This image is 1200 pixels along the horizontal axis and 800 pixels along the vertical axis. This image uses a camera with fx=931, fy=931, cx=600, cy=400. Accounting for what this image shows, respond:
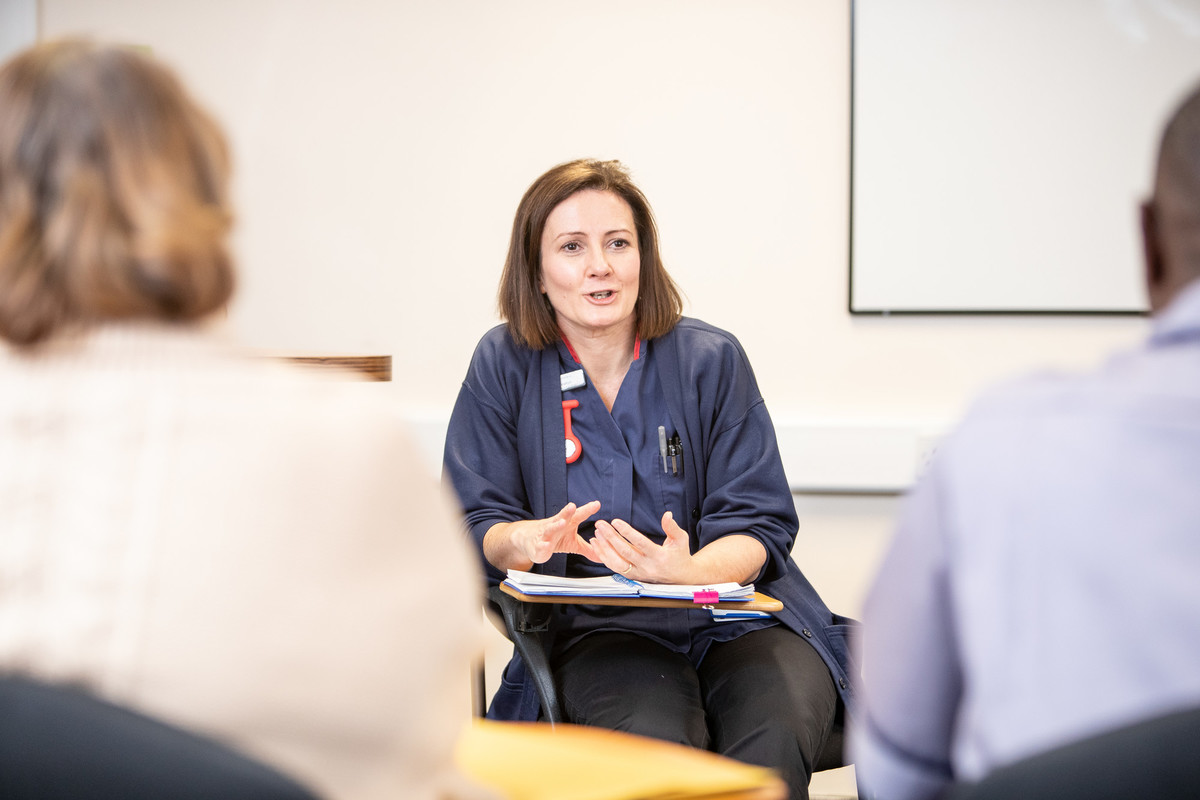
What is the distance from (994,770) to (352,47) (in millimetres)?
2857

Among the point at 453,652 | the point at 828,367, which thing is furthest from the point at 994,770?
the point at 828,367

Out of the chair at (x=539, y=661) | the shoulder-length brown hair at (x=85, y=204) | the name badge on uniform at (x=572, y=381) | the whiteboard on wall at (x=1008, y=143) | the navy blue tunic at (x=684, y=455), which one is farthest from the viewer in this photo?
the whiteboard on wall at (x=1008, y=143)

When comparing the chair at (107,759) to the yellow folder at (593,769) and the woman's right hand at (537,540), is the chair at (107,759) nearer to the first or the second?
the yellow folder at (593,769)

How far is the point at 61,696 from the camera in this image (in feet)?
2.04

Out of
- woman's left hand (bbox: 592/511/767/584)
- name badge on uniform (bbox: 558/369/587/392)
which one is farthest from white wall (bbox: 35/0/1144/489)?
woman's left hand (bbox: 592/511/767/584)

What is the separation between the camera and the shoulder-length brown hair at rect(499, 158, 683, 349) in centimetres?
210

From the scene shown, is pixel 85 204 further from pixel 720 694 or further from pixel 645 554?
pixel 720 694

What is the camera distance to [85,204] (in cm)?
76

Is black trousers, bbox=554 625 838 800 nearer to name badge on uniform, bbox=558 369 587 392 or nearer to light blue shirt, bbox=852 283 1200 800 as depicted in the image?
name badge on uniform, bbox=558 369 587 392

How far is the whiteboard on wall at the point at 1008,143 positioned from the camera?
2.67m

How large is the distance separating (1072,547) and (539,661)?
4.02 ft

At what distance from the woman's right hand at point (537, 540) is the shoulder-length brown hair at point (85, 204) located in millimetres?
1043

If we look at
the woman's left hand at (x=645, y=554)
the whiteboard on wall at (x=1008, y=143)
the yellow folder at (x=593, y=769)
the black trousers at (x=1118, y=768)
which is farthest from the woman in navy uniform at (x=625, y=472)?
the black trousers at (x=1118, y=768)

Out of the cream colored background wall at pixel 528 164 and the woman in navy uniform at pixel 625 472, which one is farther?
the cream colored background wall at pixel 528 164
